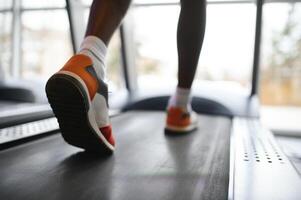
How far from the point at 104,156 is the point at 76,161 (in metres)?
0.10

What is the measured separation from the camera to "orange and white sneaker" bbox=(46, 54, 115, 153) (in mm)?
825

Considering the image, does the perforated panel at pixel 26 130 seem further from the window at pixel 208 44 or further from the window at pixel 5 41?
the window at pixel 208 44

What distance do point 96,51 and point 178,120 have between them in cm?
61

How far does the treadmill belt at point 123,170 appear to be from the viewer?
2.36 feet

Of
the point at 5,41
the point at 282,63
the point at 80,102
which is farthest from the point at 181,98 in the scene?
the point at 5,41

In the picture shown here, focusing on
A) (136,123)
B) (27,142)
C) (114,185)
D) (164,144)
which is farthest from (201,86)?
(114,185)

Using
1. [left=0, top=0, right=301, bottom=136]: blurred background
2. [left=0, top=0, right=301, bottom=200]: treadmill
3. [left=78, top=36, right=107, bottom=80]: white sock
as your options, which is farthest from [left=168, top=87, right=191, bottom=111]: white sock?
[left=0, top=0, right=301, bottom=136]: blurred background

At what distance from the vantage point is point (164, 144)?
4.06 feet

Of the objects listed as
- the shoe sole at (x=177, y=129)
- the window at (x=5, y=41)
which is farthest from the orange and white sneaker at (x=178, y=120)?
the window at (x=5, y=41)

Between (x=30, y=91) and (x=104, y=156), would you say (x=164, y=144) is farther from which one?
(x=30, y=91)

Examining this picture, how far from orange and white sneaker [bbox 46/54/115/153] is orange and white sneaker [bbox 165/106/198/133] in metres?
0.51

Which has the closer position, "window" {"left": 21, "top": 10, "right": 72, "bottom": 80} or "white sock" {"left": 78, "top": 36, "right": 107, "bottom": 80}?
"white sock" {"left": 78, "top": 36, "right": 107, "bottom": 80}

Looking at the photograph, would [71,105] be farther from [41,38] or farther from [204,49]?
[41,38]

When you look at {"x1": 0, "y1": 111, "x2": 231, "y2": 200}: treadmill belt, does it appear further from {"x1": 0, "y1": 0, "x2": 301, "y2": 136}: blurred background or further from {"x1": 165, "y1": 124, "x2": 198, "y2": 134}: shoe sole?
{"x1": 0, "y1": 0, "x2": 301, "y2": 136}: blurred background
